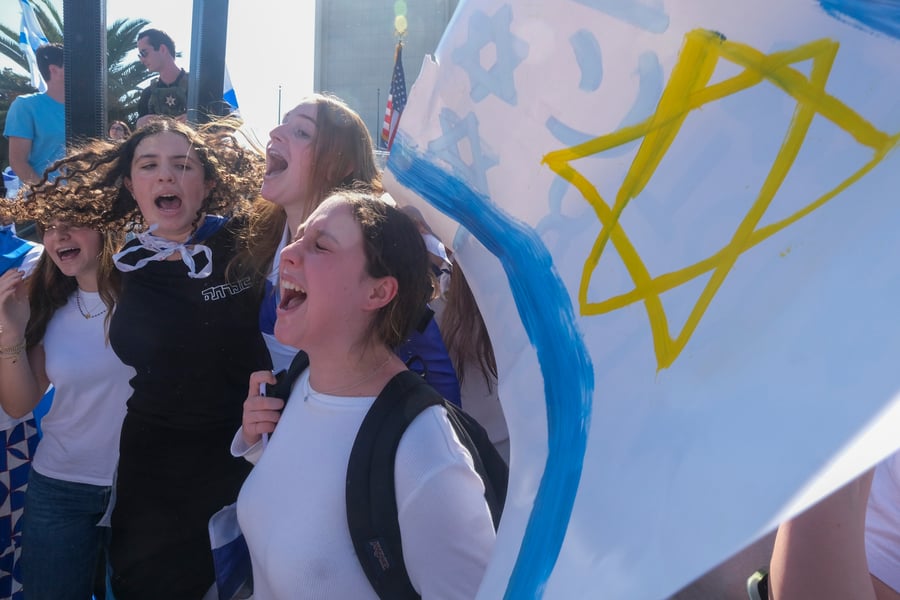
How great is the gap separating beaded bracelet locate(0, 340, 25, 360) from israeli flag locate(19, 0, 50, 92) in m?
2.77

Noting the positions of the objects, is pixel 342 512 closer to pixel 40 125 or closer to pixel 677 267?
pixel 677 267

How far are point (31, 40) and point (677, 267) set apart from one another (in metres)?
5.03

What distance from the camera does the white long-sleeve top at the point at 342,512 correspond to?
3.68 ft

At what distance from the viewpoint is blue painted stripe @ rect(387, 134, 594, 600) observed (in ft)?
2.04

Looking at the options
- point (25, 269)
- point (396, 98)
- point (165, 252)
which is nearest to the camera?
point (165, 252)

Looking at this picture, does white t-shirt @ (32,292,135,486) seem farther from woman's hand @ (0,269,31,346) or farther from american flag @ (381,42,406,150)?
american flag @ (381,42,406,150)

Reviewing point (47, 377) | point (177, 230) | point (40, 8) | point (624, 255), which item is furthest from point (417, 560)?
point (40, 8)

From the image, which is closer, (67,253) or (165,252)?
(165,252)

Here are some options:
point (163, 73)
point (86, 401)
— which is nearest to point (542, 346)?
point (86, 401)

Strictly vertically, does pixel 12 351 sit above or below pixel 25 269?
below

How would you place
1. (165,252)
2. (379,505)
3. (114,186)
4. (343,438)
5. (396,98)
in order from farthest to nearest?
1. (396,98)
2. (114,186)
3. (165,252)
4. (343,438)
5. (379,505)

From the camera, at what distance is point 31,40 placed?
14.9 ft

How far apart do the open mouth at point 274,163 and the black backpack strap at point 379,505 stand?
1307 mm

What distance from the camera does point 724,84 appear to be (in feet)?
2.05
